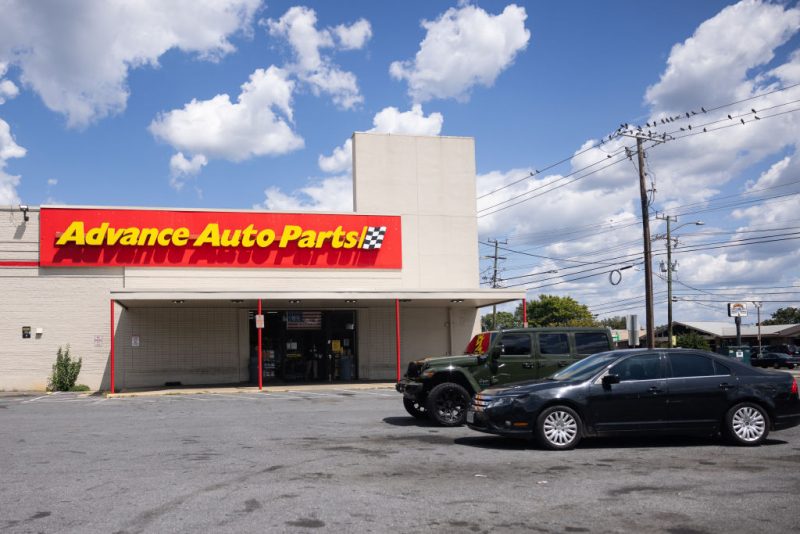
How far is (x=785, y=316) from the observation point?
367 ft

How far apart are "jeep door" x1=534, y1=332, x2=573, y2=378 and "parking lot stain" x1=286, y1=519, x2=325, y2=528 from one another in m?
8.22

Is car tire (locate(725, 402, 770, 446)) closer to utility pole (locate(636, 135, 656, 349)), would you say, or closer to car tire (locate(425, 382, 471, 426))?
car tire (locate(425, 382, 471, 426))

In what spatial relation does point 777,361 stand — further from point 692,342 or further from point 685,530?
point 685,530

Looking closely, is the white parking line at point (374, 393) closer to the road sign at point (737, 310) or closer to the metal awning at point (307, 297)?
the metal awning at point (307, 297)

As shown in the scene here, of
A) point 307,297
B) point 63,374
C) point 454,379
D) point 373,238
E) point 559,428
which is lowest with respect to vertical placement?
point 559,428

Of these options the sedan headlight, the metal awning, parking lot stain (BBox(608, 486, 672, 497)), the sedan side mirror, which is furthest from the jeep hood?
the metal awning

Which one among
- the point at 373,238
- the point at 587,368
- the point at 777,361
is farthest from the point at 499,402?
the point at 777,361

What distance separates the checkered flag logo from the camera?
30.0m

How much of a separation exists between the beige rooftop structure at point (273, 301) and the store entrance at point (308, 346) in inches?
1.7

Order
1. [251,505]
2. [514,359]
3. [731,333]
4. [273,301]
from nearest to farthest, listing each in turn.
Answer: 1. [251,505]
2. [514,359]
3. [273,301]
4. [731,333]

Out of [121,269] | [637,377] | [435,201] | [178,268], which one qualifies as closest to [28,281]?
[121,269]

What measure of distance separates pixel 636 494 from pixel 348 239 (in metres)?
22.7

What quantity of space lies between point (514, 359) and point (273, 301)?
15.5m

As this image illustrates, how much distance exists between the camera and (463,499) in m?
7.48
